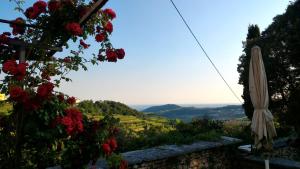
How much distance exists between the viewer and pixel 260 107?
24.6 feet

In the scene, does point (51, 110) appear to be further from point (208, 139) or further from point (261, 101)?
point (208, 139)

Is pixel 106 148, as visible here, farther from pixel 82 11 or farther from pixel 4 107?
pixel 82 11

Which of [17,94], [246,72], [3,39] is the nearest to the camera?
[17,94]

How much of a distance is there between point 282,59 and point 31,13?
20.2 metres

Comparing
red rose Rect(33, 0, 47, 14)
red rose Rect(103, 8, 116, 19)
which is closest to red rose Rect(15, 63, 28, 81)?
red rose Rect(33, 0, 47, 14)

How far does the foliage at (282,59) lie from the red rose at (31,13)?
18651 mm

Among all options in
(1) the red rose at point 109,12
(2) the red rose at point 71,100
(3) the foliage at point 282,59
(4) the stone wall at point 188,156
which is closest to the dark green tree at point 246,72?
(3) the foliage at point 282,59

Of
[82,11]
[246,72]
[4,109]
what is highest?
[246,72]

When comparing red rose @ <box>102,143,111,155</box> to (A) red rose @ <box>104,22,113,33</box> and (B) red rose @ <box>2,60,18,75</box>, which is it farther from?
(A) red rose @ <box>104,22,113,33</box>

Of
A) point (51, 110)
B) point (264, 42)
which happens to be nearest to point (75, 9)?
point (51, 110)

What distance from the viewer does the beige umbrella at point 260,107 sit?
734 cm

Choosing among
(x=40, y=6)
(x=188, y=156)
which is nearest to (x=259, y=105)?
(x=188, y=156)

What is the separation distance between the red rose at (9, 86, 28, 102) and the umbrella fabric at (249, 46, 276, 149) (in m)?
5.28

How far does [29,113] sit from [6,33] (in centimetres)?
115
